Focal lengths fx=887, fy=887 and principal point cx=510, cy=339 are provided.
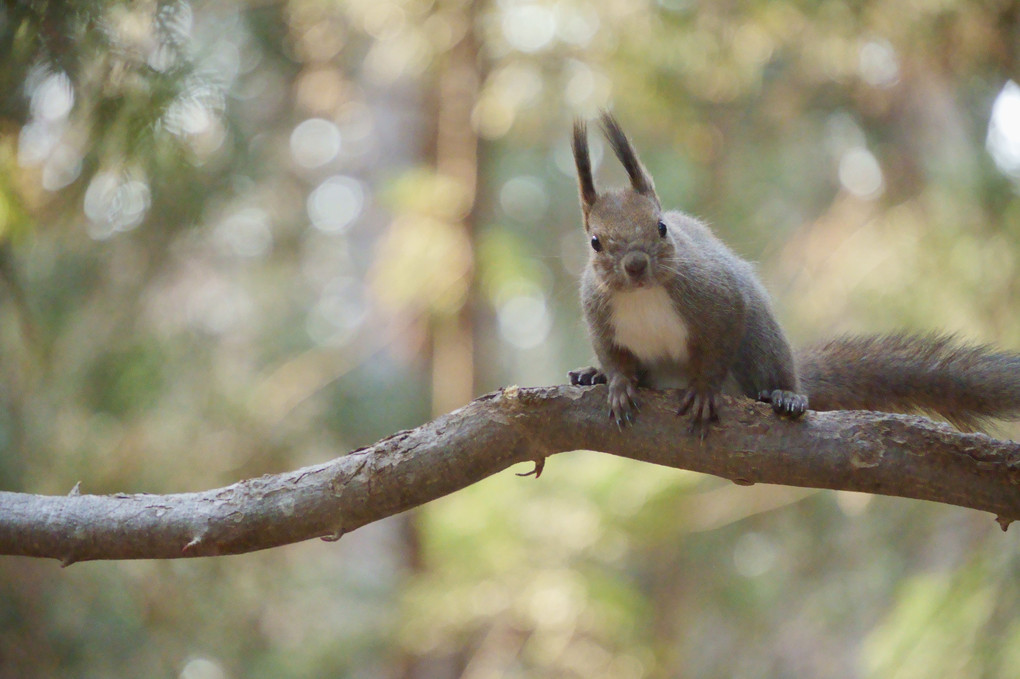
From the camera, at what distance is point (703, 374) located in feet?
7.69

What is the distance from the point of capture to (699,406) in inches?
83.4

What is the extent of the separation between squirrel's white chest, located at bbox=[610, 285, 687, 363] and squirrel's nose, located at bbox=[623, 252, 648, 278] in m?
0.08

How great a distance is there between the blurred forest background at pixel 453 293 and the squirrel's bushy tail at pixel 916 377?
88cm

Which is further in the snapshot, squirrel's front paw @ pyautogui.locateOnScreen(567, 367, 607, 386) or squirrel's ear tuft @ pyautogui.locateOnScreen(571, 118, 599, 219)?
squirrel's front paw @ pyautogui.locateOnScreen(567, 367, 607, 386)

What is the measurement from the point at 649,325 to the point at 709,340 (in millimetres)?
181

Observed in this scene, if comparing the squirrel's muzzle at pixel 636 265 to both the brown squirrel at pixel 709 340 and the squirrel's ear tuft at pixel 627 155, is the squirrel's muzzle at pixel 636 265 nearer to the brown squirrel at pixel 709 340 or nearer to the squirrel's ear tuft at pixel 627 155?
the brown squirrel at pixel 709 340

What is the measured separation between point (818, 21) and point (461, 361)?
9.04 ft

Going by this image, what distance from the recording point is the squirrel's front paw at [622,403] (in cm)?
213

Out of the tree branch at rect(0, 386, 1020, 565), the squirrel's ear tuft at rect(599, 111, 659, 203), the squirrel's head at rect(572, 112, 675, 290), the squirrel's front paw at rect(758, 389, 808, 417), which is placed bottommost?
the tree branch at rect(0, 386, 1020, 565)

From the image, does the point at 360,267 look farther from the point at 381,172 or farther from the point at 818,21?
the point at 818,21

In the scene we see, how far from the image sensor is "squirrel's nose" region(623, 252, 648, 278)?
240 cm

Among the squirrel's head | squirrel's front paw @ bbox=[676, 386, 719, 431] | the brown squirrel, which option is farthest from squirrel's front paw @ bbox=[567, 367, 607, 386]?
squirrel's front paw @ bbox=[676, 386, 719, 431]

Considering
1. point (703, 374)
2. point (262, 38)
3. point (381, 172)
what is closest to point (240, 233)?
point (381, 172)

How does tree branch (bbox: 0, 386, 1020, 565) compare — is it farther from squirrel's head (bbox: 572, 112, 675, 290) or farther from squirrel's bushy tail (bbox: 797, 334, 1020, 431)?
squirrel's bushy tail (bbox: 797, 334, 1020, 431)
